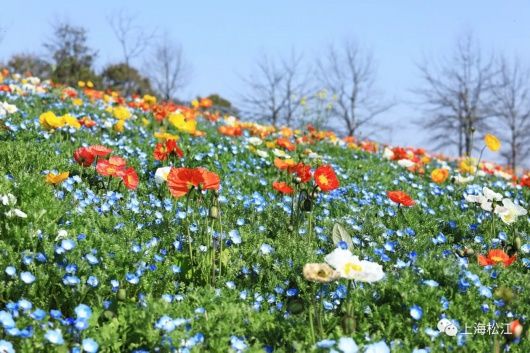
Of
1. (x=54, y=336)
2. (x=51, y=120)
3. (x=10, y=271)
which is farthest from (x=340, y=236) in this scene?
(x=51, y=120)

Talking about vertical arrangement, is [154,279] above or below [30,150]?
below

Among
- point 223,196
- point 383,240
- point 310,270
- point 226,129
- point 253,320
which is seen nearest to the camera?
point 310,270

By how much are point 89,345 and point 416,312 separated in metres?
1.58

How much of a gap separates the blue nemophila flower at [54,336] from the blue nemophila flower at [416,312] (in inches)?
65.3

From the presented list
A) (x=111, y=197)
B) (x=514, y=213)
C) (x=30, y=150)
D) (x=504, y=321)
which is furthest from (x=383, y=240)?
(x=30, y=150)

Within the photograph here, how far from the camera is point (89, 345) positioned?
2496 millimetres

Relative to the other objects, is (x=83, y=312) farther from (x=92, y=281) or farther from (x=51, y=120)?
(x=51, y=120)

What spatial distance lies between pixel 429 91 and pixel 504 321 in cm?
3699

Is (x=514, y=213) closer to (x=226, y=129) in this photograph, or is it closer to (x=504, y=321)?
(x=504, y=321)

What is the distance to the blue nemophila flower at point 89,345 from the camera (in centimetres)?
248

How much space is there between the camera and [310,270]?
8.19ft

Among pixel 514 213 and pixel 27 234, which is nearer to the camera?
pixel 27 234

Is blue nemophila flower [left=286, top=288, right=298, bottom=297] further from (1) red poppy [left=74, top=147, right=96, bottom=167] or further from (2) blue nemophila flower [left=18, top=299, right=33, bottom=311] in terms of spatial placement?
(1) red poppy [left=74, top=147, right=96, bottom=167]

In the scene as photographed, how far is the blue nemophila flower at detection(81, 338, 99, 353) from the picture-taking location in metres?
2.48
